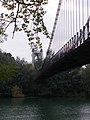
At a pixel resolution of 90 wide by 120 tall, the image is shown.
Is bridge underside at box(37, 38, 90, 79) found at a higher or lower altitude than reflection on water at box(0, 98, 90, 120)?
higher

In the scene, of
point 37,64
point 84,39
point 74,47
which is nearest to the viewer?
point 84,39

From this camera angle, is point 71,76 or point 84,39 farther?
point 71,76

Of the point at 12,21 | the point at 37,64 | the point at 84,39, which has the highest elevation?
the point at 37,64

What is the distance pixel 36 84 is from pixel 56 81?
4.19 metres

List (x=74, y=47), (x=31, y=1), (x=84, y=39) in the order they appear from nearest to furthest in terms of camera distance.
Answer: (x=31, y=1), (x=84, y=39), (x=74, y=47)

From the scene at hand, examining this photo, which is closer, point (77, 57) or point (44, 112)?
point (77, 57)

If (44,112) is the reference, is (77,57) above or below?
above

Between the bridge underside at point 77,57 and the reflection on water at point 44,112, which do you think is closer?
the bridge underside at point 77,57

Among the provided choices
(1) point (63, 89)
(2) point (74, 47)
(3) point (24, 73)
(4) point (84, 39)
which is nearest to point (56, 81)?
(1) point (63, 89)

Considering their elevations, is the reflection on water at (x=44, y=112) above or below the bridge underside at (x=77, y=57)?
below

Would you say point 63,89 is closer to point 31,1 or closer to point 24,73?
point 24,73

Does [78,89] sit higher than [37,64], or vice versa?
[37,64]

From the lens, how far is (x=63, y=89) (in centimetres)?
7875

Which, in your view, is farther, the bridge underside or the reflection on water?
the reflection on water
